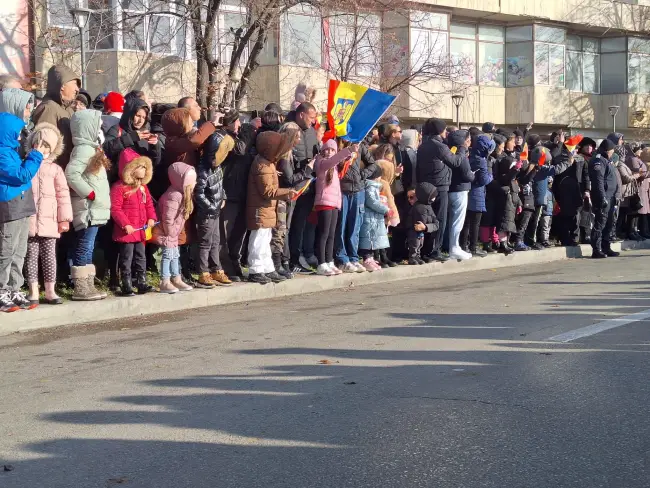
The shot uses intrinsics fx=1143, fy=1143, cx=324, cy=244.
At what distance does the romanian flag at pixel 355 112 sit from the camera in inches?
553

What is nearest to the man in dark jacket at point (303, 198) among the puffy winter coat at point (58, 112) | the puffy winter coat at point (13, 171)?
the puffy winter coat at point (58, 112)

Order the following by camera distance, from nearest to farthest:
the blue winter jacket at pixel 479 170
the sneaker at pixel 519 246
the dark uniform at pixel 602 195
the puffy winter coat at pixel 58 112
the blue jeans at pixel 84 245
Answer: the blue jeans at pixel 84 245 → the puffy winter coat at pixel 58 112 → the blue winter jacket at pixel 479 170 → the sneaker at pixel 519 246 → the dark uniform at pixel 602 195

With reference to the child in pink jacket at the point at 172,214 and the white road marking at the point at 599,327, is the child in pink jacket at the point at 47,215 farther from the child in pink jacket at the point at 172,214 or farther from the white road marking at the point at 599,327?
the white road marking at the point at 599,327

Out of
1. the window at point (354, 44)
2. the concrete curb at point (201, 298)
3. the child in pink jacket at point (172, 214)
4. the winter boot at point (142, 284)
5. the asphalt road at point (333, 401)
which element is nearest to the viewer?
the asphalt road at point (333, 401)

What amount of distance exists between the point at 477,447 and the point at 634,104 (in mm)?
41747

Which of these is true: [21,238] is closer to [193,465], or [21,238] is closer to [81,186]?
[81,186]

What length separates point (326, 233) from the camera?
14.1 m

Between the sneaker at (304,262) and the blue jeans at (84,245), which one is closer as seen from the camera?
the blue jeans at (84,245)

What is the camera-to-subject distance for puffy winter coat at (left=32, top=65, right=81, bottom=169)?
1166 centimetres

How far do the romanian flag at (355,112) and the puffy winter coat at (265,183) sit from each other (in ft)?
4.33

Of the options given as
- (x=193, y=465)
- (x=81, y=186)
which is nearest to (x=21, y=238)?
(x=81, y=186)

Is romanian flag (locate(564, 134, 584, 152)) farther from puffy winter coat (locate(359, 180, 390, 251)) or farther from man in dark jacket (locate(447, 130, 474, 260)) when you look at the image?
puffy winter coat (locate(359, 180, 390, 251))

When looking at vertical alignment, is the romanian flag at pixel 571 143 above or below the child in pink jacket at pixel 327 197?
above

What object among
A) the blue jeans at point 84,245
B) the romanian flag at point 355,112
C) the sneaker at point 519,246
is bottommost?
the sneaker at point 519,246
